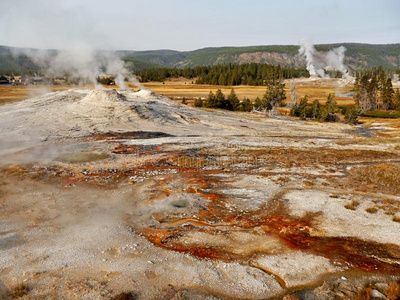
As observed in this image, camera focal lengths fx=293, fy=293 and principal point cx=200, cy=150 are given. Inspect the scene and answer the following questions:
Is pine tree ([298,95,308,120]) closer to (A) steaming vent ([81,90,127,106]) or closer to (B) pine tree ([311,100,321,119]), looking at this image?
(B) pine tree ([311,100,321,119])

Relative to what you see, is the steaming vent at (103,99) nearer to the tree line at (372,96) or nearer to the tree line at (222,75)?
the tree line at (372,96)

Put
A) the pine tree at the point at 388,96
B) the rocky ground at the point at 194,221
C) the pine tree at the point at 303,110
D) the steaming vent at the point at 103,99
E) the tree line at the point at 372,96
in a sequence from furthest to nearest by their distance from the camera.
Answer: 1. the pine tree at the point at 388,96
2. the tree line at the point at 372,96
3. the pine tree at the point at 303,110
4. the steaming vent at the point at 103,99
5. the rocky ground at the point at 194,221

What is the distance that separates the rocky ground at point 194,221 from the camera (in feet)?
32.2

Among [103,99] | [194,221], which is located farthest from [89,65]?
[194,221]

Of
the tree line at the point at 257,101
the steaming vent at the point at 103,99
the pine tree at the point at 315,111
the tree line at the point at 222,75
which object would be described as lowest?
the pine tree at the point at 315,111

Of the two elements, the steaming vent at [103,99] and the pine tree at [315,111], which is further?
the pine tree at [315,111]

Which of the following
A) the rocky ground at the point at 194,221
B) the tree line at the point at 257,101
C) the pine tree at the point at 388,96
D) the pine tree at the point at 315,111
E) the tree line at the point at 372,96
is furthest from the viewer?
the pine tree at the point at 388,96

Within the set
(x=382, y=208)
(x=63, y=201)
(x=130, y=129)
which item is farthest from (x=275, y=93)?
(x=63, y=201)

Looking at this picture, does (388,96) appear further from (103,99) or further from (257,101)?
(103,99)

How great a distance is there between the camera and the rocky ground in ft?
32.2

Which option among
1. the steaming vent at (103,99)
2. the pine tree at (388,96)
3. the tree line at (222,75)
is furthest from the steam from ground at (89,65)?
the pine tree at (388,96)

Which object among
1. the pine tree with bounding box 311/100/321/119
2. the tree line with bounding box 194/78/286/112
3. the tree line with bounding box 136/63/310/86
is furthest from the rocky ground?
the tree line with bounding box 136/63/310/86

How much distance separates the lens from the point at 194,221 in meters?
14.2

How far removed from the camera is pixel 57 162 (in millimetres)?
22812
